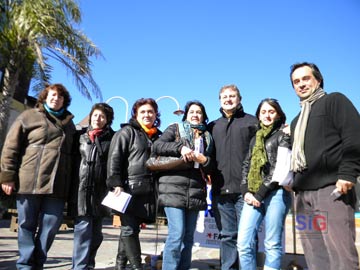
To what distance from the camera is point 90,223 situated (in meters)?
4.14

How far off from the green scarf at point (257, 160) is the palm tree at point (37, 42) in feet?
27.4

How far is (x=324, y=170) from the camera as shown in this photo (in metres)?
2.91

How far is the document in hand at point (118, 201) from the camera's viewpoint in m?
3.94

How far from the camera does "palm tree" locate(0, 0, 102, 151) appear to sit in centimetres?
1067

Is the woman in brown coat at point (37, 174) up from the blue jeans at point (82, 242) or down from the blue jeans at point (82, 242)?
up

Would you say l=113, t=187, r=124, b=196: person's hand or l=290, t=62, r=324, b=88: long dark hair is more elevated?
l=290, t=62, r=324, b=88: long dark hair

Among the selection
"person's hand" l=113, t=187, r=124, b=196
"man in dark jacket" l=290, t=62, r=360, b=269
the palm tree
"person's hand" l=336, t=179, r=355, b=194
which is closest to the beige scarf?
"man in dark jacket" l=290, t=62, r=360, b=269

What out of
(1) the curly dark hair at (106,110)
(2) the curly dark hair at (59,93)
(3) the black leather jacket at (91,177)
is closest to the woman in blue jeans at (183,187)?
(3) the black leather jacket at (91,177)

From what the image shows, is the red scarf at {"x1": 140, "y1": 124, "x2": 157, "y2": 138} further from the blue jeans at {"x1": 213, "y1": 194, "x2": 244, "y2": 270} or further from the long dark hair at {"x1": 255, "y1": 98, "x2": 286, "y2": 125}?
the long dark hair at {"x1": 255, "y1": 98, "x2": 286, "y2": 125}

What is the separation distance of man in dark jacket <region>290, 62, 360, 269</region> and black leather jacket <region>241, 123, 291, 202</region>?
0.48 m

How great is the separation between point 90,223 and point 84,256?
349mm

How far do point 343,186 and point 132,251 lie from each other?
7.84ft

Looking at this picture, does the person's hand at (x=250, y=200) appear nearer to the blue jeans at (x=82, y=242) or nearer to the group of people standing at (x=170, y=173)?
the group of people standing at (x=170, y=173)

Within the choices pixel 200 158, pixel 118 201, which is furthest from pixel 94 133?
pixel 200 158
